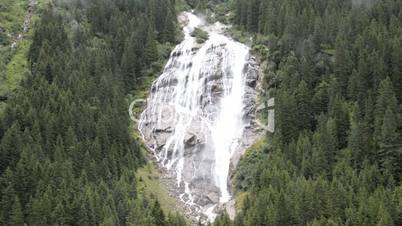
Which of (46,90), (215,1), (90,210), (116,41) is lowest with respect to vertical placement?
(90,210)

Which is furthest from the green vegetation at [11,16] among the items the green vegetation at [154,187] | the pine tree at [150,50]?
the green vegetation at [154,187]

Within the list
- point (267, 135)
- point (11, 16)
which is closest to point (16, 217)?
point (267, 135)

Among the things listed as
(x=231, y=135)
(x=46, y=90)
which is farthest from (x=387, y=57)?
(x=46, y=90)

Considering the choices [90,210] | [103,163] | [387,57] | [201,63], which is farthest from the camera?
[201,63]

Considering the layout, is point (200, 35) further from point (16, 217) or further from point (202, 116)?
point (16, 217)

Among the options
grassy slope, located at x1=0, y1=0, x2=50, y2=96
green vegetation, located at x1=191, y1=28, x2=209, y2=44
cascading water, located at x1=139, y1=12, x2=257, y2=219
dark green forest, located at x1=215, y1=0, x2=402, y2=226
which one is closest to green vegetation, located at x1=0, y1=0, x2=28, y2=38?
grassy slope, located at x1=0, y1=0, x2=50, y2=96

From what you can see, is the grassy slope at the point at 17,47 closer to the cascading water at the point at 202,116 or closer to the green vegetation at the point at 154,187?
the cascading water at the point at 202,116

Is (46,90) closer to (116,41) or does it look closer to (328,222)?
(116,41)
